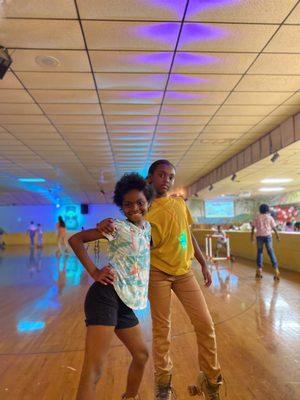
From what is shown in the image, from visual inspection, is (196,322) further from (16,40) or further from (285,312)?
(16,40)

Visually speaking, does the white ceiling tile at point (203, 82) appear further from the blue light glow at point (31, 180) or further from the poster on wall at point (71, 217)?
the poster on wall at point (71, 217)

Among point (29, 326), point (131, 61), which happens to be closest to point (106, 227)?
point (29, 326)

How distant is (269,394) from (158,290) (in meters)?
0.81

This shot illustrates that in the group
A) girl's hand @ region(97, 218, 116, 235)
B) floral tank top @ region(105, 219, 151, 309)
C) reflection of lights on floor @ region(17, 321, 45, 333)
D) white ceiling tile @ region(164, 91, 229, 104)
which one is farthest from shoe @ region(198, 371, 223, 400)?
white ceiling tile @ region(164, 91, 229, 104)

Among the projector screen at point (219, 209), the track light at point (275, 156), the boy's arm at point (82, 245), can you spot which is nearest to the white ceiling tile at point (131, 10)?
the boy's arm at point (82, 245)

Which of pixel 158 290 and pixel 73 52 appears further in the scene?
pixel 73 52

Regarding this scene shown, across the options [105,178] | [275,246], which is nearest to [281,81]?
[275,246]

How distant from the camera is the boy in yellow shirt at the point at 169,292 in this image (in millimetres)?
1707

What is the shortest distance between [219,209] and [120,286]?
16.8 m

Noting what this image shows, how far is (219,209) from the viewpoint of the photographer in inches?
699

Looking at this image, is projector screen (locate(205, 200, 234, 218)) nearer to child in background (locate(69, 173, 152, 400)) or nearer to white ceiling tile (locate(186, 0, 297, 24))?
white ceiling tile (locate(186, 0, 297, 24))

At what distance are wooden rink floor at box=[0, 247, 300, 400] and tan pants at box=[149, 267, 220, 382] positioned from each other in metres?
0.22

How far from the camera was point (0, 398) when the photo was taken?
1.80m

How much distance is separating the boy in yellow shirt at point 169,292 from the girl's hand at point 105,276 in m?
0.46
